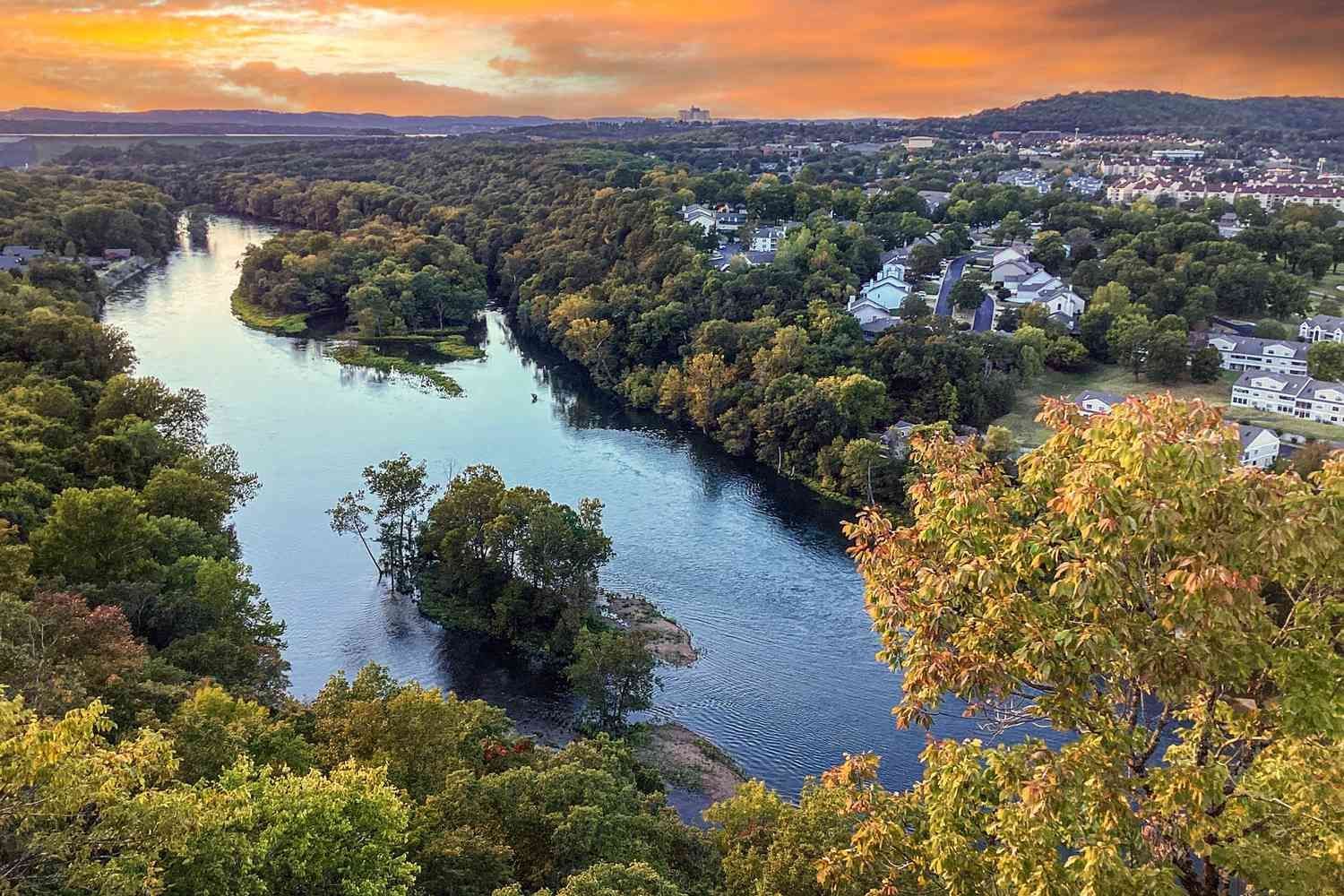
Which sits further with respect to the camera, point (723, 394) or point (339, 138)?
point (339, 138)

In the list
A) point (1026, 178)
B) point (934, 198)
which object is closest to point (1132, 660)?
point (934, 198)

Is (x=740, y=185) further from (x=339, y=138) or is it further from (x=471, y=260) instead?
(x=339, y=138)

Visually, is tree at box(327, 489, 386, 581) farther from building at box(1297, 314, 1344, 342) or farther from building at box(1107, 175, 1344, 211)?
building at box(1107, 175, 1344, 211)

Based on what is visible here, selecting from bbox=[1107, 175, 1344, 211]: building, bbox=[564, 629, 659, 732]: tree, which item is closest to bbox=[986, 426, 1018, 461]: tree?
bbox=[564, 629, 659, 732]: tree

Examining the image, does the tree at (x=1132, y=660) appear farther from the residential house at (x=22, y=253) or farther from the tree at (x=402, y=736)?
the residential house at (x=22, y=253)

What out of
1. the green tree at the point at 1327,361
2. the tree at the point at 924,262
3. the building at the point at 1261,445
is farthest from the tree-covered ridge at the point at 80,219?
the green tree at the point at 1327,361

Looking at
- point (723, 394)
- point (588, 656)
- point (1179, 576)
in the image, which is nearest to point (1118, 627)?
point (1179, 576)
